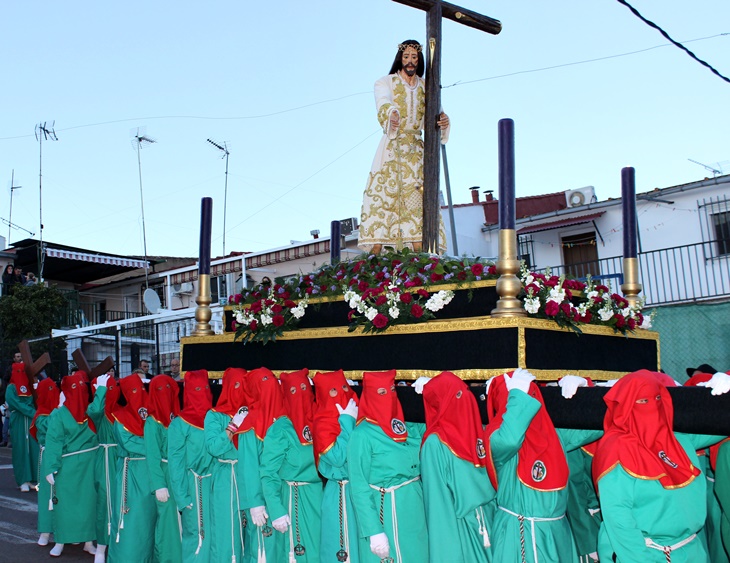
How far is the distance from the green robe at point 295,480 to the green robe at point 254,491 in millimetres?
94

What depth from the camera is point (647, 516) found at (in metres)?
3.58

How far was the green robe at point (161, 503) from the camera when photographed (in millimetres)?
6888

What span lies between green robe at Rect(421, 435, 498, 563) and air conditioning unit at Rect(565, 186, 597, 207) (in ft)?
49.6

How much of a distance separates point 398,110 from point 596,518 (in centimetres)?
359

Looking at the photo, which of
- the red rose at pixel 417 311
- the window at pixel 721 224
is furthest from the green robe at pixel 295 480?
the window at pixel 721 224

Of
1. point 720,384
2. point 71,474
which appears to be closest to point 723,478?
point 720,384

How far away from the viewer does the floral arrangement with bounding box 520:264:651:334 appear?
494 centimetres

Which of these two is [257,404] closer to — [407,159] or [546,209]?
[407,159]

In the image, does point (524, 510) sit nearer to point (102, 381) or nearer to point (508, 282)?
point (508, 282)

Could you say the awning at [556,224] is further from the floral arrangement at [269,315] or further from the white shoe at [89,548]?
the white shoe at [89,548]

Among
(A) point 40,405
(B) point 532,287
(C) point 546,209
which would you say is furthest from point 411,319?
(C) point 546,209

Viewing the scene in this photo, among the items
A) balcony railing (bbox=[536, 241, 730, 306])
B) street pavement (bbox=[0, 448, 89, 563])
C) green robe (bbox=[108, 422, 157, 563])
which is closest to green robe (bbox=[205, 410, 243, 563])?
green robe (bbox=[108, 422, 157, 563])

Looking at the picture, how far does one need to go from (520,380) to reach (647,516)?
946 millimetres

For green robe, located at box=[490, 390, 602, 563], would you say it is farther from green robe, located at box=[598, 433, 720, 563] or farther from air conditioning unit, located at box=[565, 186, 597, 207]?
air conditioning unit, located at box=[565, 186, 597, 207]
